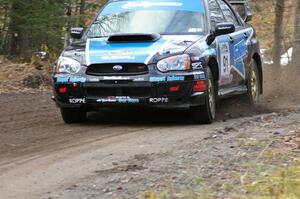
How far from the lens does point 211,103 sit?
934cm

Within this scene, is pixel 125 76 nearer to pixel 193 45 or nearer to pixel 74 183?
pixel 193 45

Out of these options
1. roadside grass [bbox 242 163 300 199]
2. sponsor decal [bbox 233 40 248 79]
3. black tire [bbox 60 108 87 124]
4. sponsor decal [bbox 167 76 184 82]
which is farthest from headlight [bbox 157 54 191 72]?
roadside grass [bbox 242 163 300 199]

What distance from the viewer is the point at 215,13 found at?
34.9 feet

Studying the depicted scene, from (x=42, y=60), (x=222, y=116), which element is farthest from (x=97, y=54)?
(x=42, y=60)

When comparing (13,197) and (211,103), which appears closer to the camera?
(13,197)

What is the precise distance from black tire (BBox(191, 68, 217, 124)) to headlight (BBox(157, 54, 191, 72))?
0.48 metres

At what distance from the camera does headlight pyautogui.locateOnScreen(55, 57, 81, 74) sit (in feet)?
29.7

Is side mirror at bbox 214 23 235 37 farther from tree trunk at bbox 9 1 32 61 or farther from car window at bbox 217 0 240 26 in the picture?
tree trunk at bbox 9 1 32 61

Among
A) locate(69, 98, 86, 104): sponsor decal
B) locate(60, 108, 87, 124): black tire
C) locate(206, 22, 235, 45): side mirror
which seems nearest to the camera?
locate(69, 98, 86, 104): sponsor decal

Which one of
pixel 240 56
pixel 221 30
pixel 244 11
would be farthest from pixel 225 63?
pixel 244 11

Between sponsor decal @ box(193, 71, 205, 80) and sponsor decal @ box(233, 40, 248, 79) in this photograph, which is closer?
sponsor decal @ box(193, 71, 205, 80)

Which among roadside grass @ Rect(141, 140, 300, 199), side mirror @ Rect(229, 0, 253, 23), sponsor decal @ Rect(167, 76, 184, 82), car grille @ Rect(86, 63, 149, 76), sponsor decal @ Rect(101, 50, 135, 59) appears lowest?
roadside grass @ Rect(141, 140, 300, 199)

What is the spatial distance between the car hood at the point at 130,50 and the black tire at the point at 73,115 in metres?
0.76

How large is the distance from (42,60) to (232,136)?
10105 millimetres
